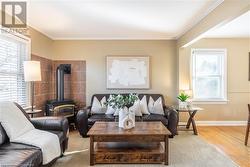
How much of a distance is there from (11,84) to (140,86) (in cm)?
304

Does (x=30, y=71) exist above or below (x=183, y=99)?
above

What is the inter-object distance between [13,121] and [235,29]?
15.7ft

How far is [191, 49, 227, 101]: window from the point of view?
6.25m

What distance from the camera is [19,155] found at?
2.36 metres

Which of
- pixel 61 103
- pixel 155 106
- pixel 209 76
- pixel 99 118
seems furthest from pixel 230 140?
pixel 61 103

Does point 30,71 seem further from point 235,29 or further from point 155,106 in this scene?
point 235,29

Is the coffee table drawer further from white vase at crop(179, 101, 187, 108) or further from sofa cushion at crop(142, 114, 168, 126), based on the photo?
white vase at crop(179, 101, 187, 108)

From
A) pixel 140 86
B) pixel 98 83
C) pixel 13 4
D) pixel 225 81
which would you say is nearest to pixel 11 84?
pixel 13 4

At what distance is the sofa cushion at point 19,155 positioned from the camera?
2188 millimetres

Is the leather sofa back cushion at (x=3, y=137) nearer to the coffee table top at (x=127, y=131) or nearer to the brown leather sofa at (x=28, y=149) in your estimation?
the brown leather sofa at (x=28, y=149)

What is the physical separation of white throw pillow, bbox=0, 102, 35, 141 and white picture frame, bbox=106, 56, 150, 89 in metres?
2.96

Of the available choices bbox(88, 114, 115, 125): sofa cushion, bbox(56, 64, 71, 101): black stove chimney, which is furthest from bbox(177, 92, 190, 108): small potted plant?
bbox(56, 64, 71, 101): black stove chimney

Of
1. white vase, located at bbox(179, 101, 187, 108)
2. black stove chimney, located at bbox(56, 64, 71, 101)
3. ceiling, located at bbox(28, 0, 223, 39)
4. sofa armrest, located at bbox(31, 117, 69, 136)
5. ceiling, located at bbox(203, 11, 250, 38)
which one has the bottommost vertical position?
sofa armrest, located at bbox(31, 117, 69, 136)

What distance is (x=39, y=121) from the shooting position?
3.51 metres
